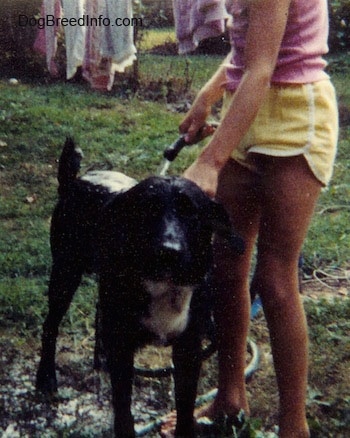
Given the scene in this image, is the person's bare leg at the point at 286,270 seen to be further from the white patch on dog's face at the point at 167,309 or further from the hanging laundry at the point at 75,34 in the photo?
the hanging laundry at the point at 75,34

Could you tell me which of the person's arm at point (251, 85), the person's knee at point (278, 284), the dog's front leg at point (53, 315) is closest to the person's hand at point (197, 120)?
the person's arm at point (251, 85)

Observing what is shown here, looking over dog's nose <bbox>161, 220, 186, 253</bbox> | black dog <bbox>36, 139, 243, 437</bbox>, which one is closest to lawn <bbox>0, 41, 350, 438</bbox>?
black dog <bbox>36, 139, 243, 437</bbox>

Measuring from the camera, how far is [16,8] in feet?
26.8

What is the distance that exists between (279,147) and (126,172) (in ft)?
Result: 11.6

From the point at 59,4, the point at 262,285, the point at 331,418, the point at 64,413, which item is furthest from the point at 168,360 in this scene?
the point at 59,4

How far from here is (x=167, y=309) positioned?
219cm

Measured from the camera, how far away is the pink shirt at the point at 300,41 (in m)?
2.24

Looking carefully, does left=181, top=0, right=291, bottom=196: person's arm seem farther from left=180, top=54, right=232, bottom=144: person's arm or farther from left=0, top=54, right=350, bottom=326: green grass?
left=0, top=54, right=350, bottom=326: green grass

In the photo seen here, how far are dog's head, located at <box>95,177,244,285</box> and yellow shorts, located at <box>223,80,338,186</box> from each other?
13.9 inches

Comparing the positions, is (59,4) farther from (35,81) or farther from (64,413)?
(35,81)

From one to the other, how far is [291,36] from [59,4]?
2892mm

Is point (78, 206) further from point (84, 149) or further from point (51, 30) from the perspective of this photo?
point (84, 149)

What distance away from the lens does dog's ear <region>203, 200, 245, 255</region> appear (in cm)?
206

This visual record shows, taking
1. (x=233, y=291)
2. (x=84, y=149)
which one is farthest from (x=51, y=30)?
(x=233, y=291)
